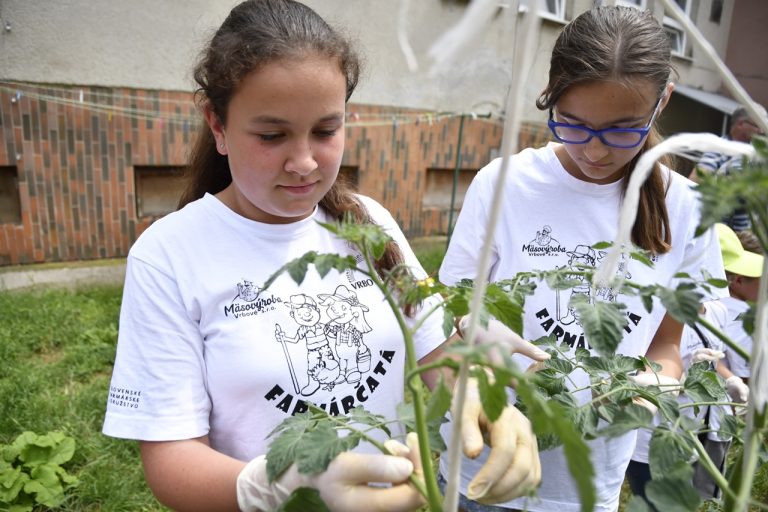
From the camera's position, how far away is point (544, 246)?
4.81 feet

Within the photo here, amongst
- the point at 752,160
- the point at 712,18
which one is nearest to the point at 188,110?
the point at 752,160

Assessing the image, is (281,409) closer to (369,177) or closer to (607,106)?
(607,106)

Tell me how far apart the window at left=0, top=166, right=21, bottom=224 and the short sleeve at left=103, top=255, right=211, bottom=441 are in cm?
368

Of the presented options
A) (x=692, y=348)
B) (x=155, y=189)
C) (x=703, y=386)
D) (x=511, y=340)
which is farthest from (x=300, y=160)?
(x=155, y=189)

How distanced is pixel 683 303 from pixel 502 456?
34cm

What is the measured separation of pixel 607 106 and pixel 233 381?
36.1 inches

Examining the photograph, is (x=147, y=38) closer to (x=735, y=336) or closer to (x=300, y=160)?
(x=300, y=160)

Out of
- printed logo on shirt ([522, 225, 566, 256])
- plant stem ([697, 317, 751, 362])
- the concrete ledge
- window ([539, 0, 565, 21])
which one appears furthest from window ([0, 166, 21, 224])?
window ([539, 0, 565, 21])

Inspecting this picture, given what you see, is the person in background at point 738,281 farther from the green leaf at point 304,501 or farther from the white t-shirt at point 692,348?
the green leaf at point 304,501

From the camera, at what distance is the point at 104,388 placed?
3.03m

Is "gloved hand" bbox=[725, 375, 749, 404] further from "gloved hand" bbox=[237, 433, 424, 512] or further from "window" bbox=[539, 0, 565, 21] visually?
"window" bbox=[539, 0, 565, 21]

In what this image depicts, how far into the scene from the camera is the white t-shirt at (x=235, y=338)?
1047mm

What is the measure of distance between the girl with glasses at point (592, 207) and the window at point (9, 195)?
145 inches

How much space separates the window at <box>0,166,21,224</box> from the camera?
13.6ft
